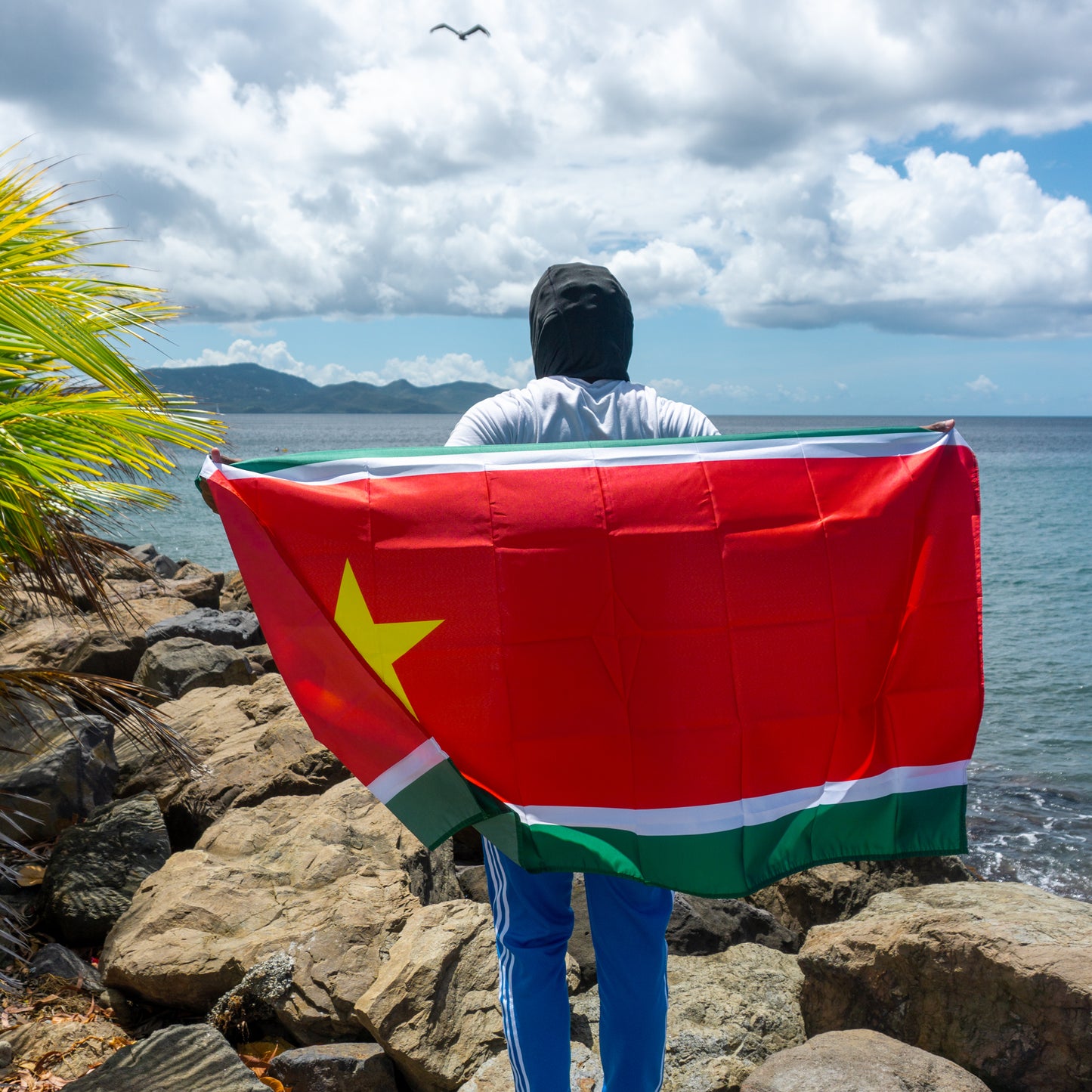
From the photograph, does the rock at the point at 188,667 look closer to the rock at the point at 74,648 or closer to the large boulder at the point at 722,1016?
the rock at the point at 74,648

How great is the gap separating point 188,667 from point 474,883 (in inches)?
196

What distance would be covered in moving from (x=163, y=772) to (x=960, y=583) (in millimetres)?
5581

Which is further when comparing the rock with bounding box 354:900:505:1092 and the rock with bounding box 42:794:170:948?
the rock with bounding box 42:794:170:948

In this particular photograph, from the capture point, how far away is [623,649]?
108 inches

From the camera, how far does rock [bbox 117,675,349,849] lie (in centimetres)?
588

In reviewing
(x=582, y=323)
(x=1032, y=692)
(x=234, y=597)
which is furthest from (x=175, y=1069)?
(x=234, y=597)

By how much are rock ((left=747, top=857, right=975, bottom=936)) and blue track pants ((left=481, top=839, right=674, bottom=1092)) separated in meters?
2.91

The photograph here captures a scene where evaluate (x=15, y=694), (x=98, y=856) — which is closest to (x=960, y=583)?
(x=15, y=694)

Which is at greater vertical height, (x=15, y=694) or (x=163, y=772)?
(x=15, y=694)

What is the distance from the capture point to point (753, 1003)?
160 inches

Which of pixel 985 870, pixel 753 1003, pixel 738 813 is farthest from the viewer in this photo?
pixel 985 870

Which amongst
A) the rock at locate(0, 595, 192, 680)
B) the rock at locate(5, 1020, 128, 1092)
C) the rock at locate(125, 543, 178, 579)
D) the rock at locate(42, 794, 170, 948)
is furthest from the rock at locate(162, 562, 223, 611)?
the rock at locate(5, 1020, 128, 1092)

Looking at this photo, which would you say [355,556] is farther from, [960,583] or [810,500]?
[960,583]

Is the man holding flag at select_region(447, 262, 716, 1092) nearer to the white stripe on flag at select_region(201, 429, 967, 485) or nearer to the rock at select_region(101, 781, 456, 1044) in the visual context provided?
the white stripe on flag at select_region(201, 429, 967, 485)
